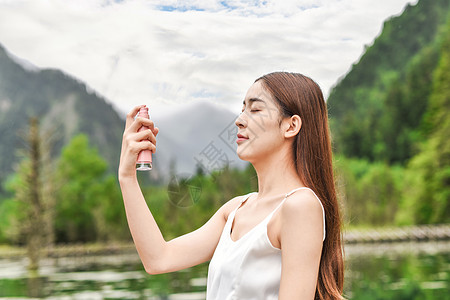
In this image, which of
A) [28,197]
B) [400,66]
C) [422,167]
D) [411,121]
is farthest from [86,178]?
[400,66]

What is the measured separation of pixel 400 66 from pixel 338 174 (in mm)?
37383

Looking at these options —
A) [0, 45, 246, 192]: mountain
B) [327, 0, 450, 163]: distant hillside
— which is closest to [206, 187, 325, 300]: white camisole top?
[0, 45, 246, 192]: mountain

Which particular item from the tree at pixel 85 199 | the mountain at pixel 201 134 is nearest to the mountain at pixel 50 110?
the tree at pixel 85 199

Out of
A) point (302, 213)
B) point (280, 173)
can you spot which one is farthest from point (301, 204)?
point (280, 173)

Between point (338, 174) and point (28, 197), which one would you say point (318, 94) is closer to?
point (338, 174)

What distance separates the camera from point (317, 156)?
3.28 feet

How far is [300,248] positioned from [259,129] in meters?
0.23

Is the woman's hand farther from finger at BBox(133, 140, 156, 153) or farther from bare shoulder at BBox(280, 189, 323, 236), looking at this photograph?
bare shoulder at BBox(280, 189, 323, 236)

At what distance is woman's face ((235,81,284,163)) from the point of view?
1.00m

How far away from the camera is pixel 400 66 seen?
36438 mm

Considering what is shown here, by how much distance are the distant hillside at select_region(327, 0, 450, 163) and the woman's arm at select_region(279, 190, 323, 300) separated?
29308 millimetres

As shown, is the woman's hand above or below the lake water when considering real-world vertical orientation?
above

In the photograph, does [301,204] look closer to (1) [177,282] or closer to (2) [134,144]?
(2) [134,144]

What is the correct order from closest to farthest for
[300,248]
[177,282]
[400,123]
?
[300,248], [177,282], [400,123]
